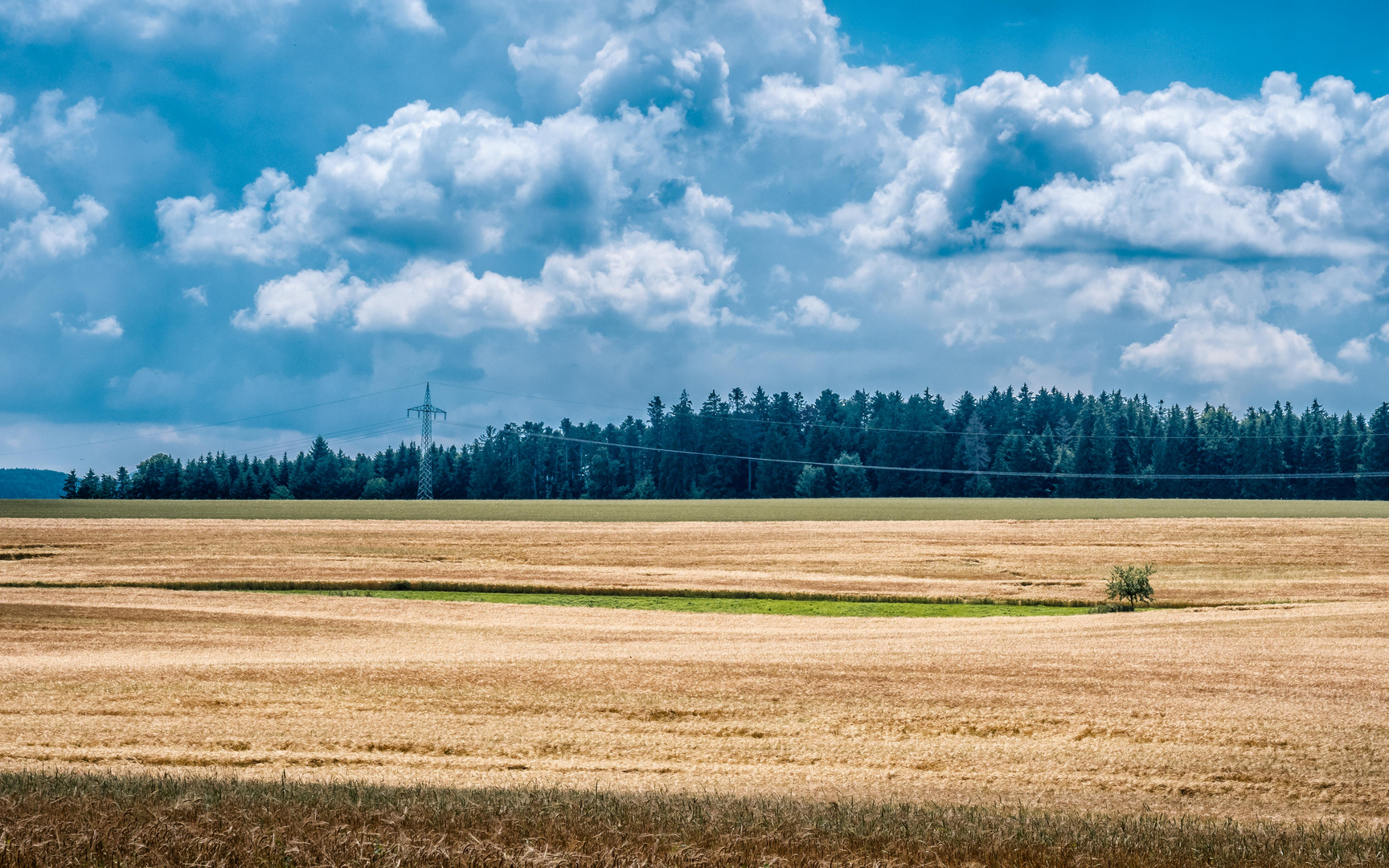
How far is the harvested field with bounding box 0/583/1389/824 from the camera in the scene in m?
13.5

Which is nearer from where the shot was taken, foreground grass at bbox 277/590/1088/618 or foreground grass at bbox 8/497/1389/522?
foreground grass at bbox 277/590/1088/618

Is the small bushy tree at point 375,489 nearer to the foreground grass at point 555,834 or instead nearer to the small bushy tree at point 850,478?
the small bushy tree at point 850,478

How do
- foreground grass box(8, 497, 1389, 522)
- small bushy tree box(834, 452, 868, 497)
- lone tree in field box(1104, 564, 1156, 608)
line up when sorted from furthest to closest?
small bushy tree box(834, 452, 868, 497)
foreground grass box(8, 497, 1389, 522)
lone tree in field box(1104, 564, 1156, 608)

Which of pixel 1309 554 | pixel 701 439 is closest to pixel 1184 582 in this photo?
pixel 1309 554

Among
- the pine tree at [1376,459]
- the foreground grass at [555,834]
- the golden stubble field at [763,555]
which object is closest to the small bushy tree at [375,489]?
the golden stubble field at [763,555]

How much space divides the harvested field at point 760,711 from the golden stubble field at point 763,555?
1538 cm

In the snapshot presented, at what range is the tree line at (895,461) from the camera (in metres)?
141

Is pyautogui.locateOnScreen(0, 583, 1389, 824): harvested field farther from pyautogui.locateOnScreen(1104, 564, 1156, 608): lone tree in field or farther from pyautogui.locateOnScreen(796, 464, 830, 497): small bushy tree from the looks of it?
pyautogui.locateOnScreen(796, 464, 830, 497): small bushy tree

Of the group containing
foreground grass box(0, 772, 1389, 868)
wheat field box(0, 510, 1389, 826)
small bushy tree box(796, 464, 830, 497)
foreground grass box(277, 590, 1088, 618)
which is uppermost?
small bushy tree box(796, 464, 830, 497)

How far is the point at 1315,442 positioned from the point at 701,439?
8834 centimetres

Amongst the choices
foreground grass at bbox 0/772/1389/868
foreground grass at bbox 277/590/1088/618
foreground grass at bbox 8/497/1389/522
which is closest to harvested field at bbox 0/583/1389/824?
foreground grass at bbox 0/772/1389/868

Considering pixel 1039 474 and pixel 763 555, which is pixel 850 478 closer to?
pixel 1039 474

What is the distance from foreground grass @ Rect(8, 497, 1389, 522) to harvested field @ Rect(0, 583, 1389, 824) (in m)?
50.3

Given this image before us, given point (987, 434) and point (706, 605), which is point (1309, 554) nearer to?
point (706, 605)
